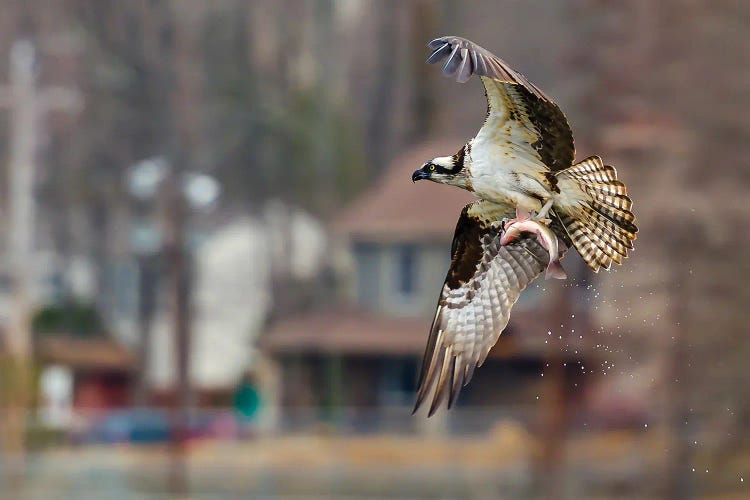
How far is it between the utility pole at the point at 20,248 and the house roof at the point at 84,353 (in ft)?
2.15

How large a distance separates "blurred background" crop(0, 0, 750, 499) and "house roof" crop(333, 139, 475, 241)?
10cm

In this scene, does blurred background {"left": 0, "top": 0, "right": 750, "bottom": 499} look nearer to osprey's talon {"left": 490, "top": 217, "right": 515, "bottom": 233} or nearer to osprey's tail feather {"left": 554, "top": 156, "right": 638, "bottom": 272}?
osprey's talon {"left": 490, "top": 217, "right": 515, "bottom": 233}

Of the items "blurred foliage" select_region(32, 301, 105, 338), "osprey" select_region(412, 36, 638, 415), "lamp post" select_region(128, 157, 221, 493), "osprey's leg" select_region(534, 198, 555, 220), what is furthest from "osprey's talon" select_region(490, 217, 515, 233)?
"blurred foliage" select_region(32, 301, 105, 338)

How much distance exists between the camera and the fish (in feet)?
31.4

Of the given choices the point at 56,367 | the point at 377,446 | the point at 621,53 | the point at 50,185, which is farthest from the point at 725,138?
the point at 50,185

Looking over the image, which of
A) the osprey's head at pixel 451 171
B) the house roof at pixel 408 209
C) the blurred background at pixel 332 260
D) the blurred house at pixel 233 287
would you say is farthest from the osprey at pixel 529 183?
the blurred house at pixel 233 287

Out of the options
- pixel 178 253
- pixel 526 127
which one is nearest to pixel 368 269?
pixel 178 253

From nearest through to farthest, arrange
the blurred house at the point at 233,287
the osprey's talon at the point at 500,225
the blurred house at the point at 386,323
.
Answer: the osprey's talon at the point at 500,225 → the blurred house at the point at 386,323 → the blurred house at the point at 233,287

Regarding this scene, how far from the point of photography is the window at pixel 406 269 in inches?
1647

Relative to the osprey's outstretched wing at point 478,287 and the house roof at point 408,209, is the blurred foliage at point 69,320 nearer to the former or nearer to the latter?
the house roof at point 408,209

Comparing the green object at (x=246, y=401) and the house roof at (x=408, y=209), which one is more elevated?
the house roof at (x=408, y=209)

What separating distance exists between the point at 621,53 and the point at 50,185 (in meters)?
24.9

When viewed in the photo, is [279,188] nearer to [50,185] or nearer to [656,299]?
[50,185]

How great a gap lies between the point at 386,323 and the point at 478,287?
31695mm
